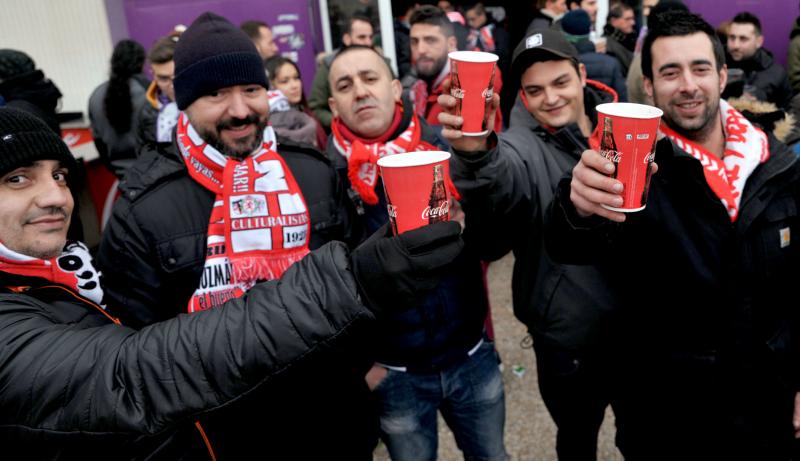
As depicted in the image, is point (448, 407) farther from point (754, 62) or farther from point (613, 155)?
point (754, 62)

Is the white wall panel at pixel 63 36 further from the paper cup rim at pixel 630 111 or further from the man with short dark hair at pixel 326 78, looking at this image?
the paper cup rim at pixel 630 111

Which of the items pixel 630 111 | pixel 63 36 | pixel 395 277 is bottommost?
pixel 395 277

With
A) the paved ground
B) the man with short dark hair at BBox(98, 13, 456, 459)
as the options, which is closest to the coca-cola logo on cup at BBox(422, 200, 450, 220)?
the man with short dark hair at BBox(98, 13, 456, 459)

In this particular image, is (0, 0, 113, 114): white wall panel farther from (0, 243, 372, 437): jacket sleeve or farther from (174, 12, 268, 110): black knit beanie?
(0, 243, 372, 437): jacket sleeve

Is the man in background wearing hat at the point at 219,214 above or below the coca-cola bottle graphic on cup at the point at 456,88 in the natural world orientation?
below

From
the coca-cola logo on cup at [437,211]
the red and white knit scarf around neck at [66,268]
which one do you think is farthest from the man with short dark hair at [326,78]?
the coca-cola logo on cup at [437,211]

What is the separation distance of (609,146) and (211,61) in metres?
1.42

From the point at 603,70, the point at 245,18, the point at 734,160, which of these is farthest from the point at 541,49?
the point at 245,18

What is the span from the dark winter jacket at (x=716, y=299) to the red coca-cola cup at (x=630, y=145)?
0.58m

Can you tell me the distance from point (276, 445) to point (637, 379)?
1.53 meters

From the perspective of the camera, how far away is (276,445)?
165cm

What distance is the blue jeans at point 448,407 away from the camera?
239cm

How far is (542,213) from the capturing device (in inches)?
88.8

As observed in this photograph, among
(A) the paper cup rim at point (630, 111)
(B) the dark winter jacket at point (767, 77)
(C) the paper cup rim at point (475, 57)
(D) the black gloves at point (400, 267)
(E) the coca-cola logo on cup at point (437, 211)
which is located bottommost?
(B) the dark winter jacket at point (767, 77)
